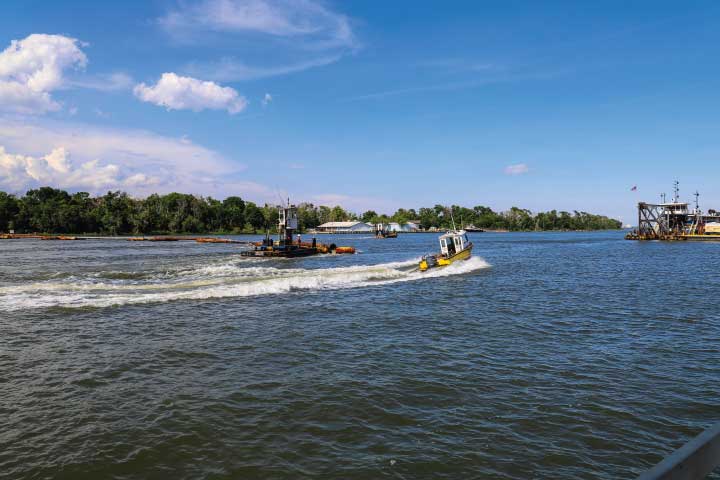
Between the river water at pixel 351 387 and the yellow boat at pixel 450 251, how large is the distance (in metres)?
19.1

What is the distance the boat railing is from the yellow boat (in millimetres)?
41976

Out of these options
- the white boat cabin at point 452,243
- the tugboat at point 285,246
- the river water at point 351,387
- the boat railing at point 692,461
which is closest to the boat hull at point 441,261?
the white boat cabin at point 452,243

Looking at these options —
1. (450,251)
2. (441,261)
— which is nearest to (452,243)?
(450,251)

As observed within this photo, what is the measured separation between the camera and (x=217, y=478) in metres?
8.12

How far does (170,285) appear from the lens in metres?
31.9

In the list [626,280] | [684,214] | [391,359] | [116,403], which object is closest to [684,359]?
[391,359]

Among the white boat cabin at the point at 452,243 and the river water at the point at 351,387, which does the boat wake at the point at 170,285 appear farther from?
the white boat cabin at the point at 452,243

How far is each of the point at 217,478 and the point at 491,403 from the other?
671 centimetres

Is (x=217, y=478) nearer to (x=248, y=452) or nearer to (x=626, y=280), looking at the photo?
(x=248, y=452)

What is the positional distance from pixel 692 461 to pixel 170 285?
3342 cm

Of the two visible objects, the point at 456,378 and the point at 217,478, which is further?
the point at 456,378

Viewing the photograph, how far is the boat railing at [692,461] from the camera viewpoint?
213cm

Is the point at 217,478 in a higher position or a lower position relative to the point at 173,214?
lower

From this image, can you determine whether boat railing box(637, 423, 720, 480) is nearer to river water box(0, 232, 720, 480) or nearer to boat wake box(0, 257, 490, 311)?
river water box(0, 232, 720, 480)
